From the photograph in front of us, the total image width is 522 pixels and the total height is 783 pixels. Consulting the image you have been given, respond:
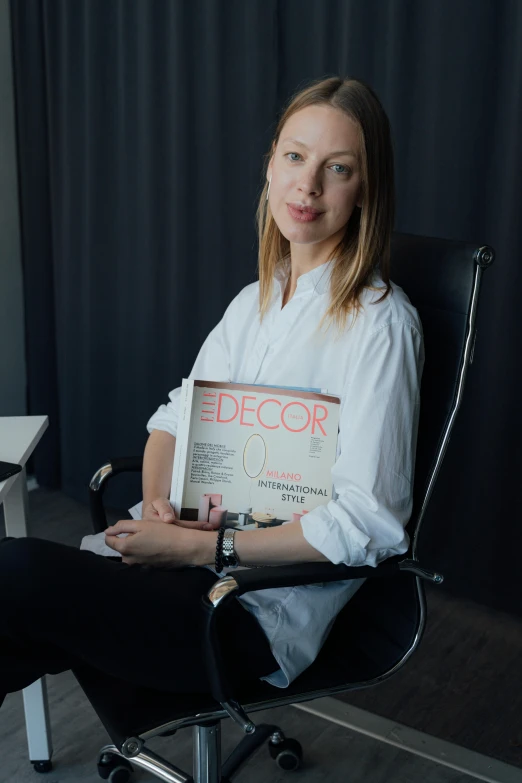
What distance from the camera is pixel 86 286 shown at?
331cm

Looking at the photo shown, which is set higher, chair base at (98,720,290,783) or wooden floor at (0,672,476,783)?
chair base at (98,720,290,783)

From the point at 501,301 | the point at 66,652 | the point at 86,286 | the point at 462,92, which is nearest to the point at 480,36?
the point at 462,92

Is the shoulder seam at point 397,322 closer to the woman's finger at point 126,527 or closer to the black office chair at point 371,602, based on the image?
the black office chair at point 371,602

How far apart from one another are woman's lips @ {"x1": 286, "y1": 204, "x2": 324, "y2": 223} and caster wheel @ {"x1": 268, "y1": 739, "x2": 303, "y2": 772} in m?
1.16

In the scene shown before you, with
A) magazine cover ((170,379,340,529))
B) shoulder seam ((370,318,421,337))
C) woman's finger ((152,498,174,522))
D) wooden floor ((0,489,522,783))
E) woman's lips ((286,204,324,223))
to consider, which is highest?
woman's lips ((286,204,324,223))

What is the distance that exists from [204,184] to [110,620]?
197 centimetres

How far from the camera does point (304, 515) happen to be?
1.40 meters

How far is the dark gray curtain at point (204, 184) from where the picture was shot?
242 centimetres

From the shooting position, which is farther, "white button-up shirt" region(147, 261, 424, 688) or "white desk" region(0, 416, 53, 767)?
"white desk" region(0, 416, 53, 767)

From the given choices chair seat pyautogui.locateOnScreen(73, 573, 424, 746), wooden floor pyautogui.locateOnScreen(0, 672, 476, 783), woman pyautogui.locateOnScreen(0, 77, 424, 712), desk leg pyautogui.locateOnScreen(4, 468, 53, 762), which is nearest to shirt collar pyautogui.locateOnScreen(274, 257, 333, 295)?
woman pyautogui.locateOnScreen(0, 77, 424, 712)

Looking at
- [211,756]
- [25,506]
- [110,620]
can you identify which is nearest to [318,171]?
[110,620]

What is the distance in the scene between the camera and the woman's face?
148 centimetres

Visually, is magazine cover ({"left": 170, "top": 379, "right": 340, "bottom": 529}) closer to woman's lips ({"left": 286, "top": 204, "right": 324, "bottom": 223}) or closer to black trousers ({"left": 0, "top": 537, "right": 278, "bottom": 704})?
black trousers ({"left": 0, "top": 537, "right": 278, "bottom": 704})

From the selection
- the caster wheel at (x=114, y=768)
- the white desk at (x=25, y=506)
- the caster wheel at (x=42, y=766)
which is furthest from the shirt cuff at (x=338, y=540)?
the caster wheel at (x=42, y=766)
